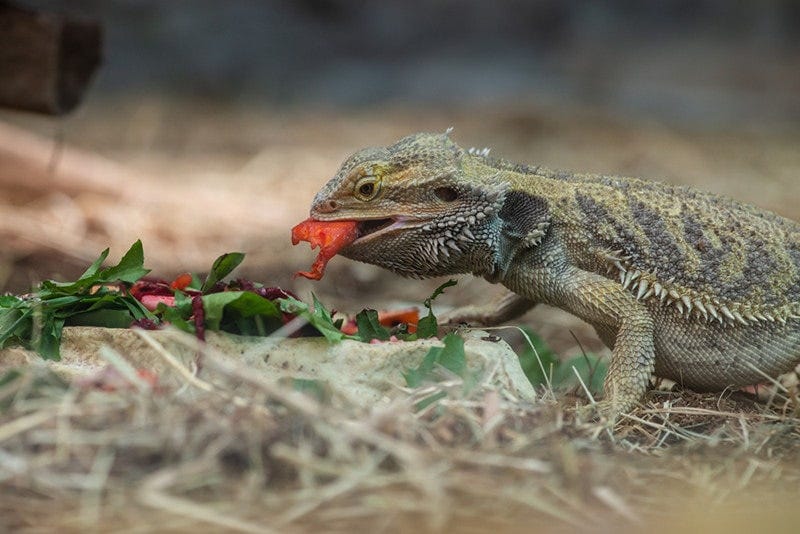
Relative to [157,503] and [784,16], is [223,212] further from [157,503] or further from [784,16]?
[784,16]

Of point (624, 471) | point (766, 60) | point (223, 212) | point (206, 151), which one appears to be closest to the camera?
point (624, 471)

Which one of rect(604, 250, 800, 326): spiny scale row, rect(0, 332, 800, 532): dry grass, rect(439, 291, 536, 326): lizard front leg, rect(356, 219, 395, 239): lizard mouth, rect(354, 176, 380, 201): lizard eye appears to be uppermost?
rect(354, 176, 380, 201): lizard eye

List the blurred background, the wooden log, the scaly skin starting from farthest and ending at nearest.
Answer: the blurred background → the wooden log → the scaly skin

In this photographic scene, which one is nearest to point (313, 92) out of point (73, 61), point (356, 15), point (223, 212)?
point (356, 15)

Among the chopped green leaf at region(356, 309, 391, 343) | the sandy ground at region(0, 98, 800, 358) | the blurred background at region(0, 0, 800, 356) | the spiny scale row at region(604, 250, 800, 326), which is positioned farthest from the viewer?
the blurred background at region(0, 0, 800, 356)

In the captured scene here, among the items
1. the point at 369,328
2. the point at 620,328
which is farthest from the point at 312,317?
the point at 620,328

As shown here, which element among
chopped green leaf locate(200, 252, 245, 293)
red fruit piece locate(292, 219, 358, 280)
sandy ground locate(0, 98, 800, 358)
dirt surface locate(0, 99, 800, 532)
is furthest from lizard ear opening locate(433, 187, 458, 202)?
sandy ground locate(0, 98, 800, 358)

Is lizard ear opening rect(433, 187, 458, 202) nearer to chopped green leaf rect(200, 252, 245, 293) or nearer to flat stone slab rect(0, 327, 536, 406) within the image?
flat stone slab rect(0, 327, 536, 406)
